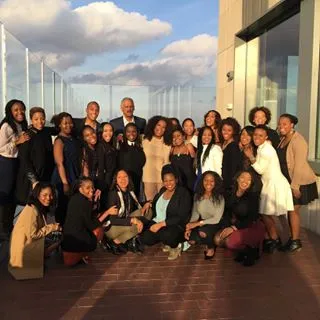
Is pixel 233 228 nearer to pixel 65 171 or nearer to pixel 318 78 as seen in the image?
pixel 65 171

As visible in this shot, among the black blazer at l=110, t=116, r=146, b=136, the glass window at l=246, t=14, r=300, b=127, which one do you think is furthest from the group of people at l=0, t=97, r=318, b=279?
the glass window at l=246, t=14, r=300, b=127

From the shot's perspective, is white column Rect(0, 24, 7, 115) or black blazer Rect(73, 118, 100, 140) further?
white column Rect(0, 24, 7, 115)

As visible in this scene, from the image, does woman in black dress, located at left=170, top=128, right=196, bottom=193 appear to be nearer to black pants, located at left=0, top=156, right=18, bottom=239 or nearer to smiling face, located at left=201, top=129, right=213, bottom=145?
smiling face, located at left=201, top=129, right=213, bottom=145

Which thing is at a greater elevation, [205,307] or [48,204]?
[48,204]

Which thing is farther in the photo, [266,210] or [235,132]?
Result: [235,132]

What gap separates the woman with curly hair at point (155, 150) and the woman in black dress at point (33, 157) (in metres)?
1.36

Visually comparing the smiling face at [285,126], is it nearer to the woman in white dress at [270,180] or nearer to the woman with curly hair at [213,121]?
the woman in white dress at [270,180]

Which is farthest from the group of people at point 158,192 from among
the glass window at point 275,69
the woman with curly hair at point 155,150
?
the glass window at point 275,69

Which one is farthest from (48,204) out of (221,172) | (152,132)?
(221,172)

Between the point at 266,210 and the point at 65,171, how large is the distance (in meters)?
2.51

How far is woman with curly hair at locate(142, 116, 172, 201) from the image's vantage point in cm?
585

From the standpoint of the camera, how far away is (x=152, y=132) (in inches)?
232

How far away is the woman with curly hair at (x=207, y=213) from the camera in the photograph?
511 centimetres

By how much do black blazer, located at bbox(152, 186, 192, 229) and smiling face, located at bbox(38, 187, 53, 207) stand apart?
58.5 inches
